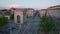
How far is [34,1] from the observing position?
1433 mm

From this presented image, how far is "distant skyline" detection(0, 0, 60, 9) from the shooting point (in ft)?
4.61

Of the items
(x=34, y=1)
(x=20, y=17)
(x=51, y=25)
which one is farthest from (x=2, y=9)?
(x=51, y=25)

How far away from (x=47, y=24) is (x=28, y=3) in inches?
14.2

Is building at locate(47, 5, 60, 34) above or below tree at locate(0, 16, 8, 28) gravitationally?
above

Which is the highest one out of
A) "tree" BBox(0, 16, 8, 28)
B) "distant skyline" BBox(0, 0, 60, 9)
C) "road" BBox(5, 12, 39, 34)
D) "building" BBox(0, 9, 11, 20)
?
"distant skyline" BBox(0, 0, 60, 9)

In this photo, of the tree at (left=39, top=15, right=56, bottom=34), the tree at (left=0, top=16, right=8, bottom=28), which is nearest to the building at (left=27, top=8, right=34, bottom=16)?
the tree at (left=39, top=15, right=56, bottom=34)

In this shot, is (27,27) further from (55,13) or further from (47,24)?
(55,13)

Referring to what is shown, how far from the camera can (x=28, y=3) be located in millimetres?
1432

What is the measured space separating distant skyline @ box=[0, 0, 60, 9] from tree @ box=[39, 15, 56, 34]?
0.50ft

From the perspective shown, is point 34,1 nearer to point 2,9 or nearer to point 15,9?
point 15,9

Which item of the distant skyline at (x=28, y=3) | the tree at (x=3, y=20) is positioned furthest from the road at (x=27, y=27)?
the distant skyline at (x=28, y=3)

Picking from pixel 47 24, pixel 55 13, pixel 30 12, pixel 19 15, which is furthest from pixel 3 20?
pixel 55 13

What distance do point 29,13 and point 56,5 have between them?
0.35 meters

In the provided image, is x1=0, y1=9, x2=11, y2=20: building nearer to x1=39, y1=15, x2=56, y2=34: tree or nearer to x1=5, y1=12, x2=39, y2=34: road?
x1=5, y1=12, x2=39, y2=34: road
